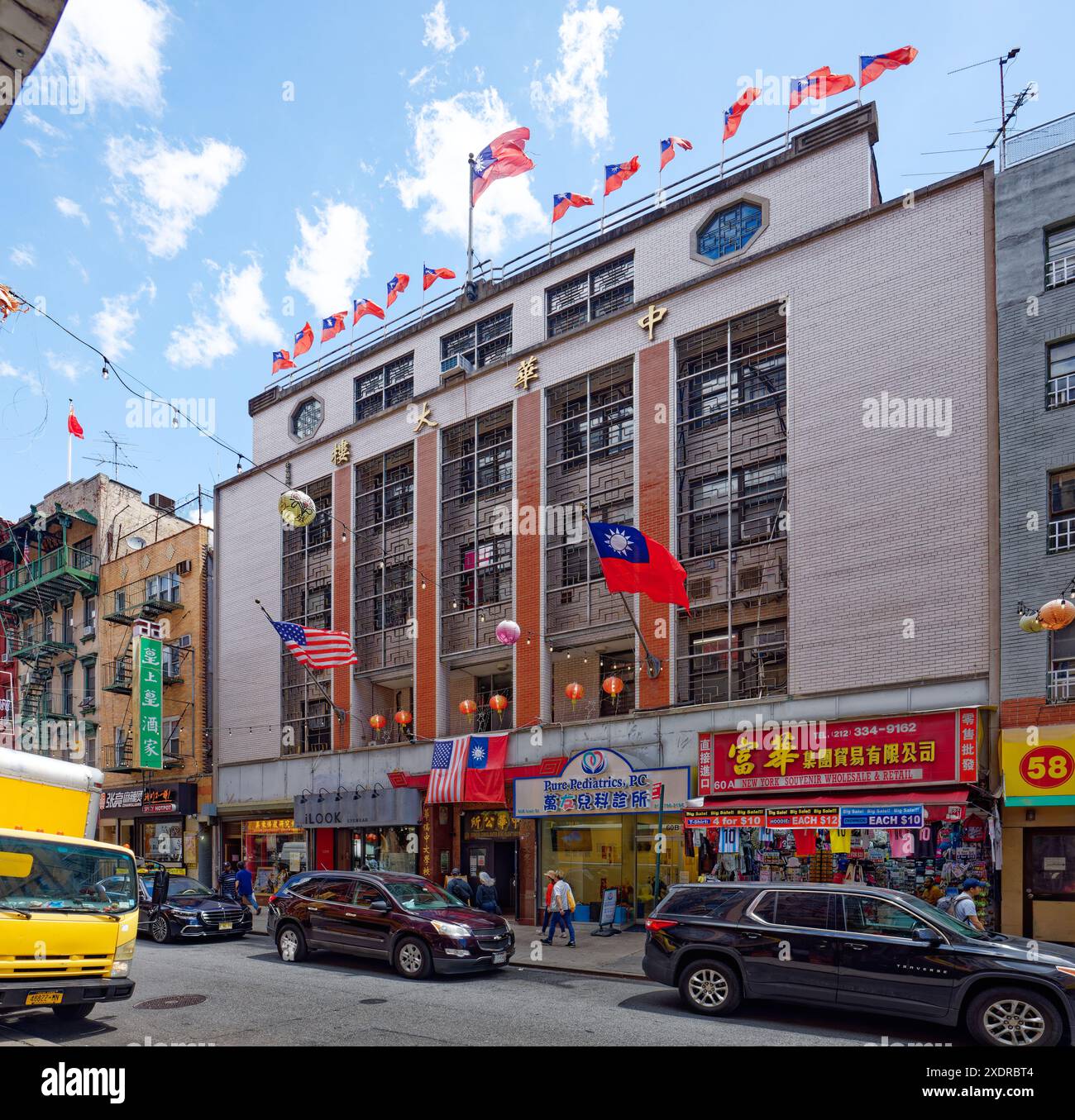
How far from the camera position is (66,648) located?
4425 cm

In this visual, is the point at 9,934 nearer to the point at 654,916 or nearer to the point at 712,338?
the point at 654,916

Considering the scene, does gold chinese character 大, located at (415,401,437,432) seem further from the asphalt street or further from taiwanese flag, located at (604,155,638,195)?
the asphalt street

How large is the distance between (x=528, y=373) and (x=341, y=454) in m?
8.33

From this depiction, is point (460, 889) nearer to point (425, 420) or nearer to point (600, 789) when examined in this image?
point (600, 789)

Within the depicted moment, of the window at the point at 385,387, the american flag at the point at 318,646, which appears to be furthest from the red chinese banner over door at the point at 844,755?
the window at the point at 385,387

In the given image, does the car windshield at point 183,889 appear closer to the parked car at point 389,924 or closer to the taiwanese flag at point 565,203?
the parked car at point 389,924

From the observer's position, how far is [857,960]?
11750 millimetres

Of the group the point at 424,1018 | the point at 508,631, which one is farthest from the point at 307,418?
the point at 424,1018

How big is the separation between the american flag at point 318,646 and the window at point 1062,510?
55.6ft

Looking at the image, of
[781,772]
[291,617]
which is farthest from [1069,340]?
[291,617]

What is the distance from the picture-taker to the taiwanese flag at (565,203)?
28.2 meters

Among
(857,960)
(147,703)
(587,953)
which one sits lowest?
(587,953)

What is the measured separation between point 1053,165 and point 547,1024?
17.8m
